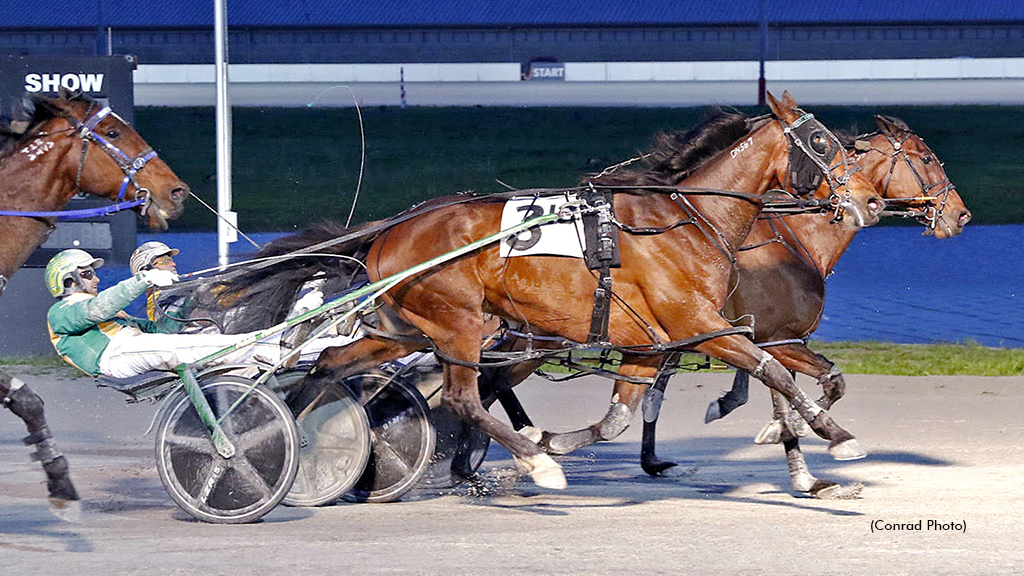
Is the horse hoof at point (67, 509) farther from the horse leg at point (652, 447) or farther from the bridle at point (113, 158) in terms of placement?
the horse leg at point (652, 447)

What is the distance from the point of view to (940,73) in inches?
1369

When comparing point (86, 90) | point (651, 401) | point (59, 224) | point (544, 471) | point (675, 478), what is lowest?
point (675, 478)

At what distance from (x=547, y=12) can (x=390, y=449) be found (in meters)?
29.0

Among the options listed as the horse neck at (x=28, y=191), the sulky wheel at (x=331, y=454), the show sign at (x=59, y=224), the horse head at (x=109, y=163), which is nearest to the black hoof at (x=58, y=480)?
the horse neck at (x=28, y=191)

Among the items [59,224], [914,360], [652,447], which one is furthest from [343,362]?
[914,360]

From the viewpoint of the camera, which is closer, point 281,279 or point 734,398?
point 281,279

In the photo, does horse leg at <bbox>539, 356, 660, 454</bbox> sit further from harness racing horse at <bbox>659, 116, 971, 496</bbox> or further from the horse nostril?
the horse nostril

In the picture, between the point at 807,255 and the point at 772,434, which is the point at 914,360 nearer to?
the point at 807,255

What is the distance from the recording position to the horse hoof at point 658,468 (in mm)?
7215

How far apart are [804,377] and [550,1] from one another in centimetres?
2607

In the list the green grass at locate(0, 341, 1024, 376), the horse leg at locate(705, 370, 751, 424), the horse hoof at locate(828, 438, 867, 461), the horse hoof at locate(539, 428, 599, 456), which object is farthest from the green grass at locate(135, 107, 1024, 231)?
the horse hoof at locate(828, 438, 867, 461)

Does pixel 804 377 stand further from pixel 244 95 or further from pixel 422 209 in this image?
pixel 244 95

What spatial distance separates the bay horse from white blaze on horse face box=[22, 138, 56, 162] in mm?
1504

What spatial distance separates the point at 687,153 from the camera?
647 centimetres
